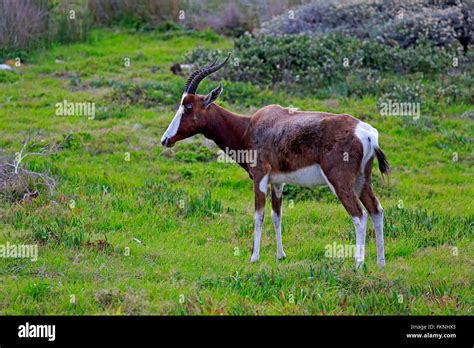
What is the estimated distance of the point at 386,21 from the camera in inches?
826

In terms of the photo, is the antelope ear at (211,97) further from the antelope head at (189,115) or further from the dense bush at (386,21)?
the dense bush at (386,21)

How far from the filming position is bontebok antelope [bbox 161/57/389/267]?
9.27 meters

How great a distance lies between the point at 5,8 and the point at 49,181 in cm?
1061

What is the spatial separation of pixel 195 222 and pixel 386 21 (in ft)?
38.7

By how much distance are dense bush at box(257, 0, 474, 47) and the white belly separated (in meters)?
10.7

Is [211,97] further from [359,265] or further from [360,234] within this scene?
[359,265]

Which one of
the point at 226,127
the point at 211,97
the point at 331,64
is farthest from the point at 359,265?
the point at 331,64

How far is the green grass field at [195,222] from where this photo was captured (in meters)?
8.12

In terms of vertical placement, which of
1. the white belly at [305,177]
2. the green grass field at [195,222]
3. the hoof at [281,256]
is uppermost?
the white belly at [305,177]

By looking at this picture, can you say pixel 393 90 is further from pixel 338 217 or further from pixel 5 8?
pixel 5 8

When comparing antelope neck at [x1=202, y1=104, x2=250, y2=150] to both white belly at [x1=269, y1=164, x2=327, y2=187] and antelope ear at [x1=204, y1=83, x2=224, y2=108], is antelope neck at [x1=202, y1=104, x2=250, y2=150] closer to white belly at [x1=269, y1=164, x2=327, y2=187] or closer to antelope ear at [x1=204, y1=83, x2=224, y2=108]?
antelope ear at [x1=204, y1=83, x2=224, y2=108]

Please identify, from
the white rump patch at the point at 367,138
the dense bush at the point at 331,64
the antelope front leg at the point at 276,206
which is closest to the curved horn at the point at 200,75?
the antelope front leg at the point at 276,206
